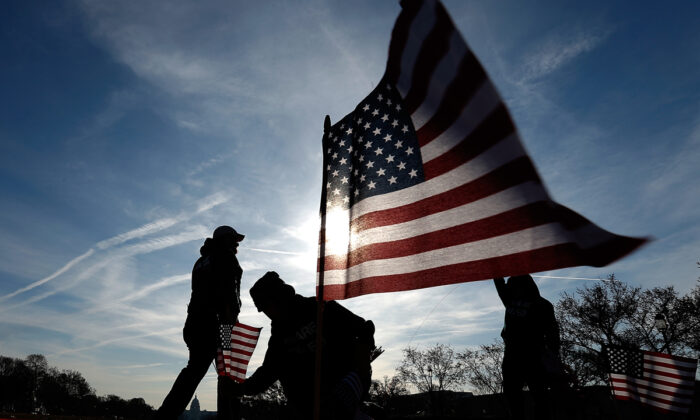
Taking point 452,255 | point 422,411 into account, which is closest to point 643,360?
point 452,255

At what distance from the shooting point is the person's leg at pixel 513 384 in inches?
174

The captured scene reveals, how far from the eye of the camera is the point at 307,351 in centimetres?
279

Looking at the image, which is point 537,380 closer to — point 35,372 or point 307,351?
point 307,351

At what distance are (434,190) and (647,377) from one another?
22.0ft

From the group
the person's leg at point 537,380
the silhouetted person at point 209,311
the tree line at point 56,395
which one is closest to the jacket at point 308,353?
the silhouetted person at point 209,311

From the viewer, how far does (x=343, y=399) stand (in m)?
2.36

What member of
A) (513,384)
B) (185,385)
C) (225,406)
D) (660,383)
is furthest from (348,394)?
(660,383)

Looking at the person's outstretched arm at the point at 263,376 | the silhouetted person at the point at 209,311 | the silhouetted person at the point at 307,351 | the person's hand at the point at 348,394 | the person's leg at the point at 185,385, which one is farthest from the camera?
the silhouetted person at the point at 209,311

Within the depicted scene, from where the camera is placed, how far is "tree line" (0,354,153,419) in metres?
80.7

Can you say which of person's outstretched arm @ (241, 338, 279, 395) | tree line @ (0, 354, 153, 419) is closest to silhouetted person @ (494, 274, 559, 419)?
person's outstretched arm @ (241, 338, 279, 395)

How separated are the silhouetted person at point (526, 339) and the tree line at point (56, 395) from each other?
89.1m

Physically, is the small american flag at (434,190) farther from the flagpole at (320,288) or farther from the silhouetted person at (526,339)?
the silhouetted person at (526,339)

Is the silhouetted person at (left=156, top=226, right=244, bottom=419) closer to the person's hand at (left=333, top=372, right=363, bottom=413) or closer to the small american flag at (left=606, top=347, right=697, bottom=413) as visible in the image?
the person's hand at (left=333, top=372, right=363, bottom=413)

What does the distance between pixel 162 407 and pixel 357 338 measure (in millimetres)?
2287
